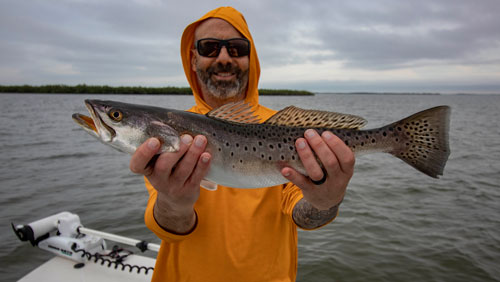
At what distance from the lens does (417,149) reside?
8.83 feet

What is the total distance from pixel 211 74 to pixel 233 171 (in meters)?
1.66

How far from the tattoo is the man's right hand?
1045 millimetres

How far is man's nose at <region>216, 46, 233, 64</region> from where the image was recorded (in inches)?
142

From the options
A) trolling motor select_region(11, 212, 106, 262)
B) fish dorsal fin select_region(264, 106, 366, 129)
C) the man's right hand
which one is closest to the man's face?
fish dorsal fin select_region(264, 106, 366, 129)

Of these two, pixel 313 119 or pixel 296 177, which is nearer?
pixel 296 177

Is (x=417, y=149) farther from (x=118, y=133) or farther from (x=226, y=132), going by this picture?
(x=118, y=133)

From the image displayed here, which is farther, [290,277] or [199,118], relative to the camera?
[290,277]

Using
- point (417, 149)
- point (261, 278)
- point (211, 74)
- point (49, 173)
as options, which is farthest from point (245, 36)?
point (49, 173)

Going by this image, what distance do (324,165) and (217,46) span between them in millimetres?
2086

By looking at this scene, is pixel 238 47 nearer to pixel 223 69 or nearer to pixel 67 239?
pixel 223 69

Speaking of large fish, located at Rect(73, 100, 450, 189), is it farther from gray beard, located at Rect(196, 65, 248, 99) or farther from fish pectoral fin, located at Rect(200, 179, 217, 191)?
gray beard, located at Rect(196, 65, 248, 99)

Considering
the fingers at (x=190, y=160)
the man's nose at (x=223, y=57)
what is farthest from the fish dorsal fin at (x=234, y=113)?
the man's nose at (x=223, y=57)

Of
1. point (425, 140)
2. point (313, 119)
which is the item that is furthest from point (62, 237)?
point (425, 140)

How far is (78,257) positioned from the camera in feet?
17.1
